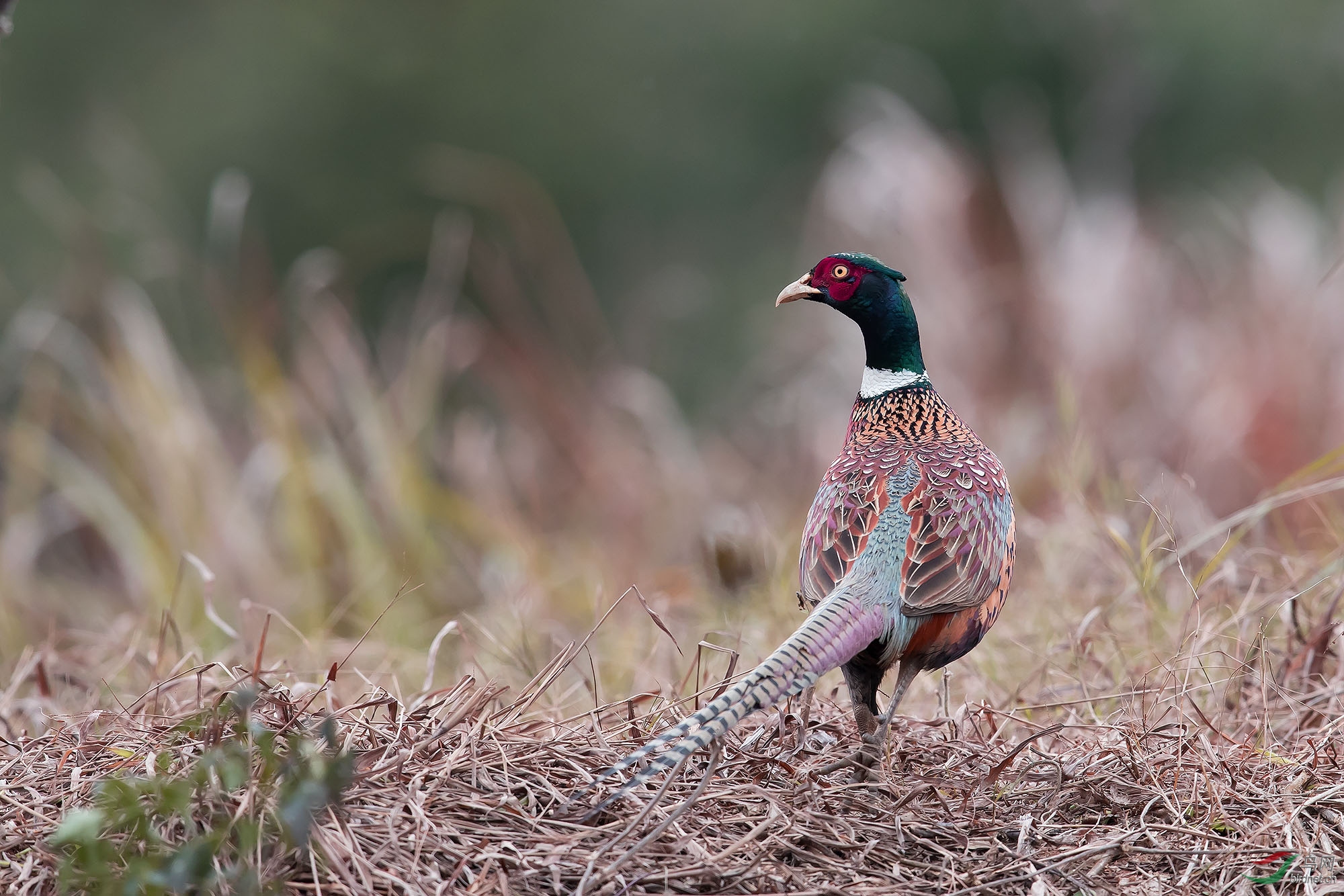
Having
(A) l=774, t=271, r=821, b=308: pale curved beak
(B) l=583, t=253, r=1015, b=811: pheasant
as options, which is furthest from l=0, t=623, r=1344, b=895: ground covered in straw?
(A) l=774, t=271, r=821, b=308: pale curved beak

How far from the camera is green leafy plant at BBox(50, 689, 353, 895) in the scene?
197 cm

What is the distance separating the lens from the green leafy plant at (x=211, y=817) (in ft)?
6.47

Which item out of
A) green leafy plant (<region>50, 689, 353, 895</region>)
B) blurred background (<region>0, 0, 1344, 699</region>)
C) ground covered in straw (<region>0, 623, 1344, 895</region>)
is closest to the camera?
green leafy plant (<region>50, 689, 353, 895</region>)

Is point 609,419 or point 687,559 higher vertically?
point 609,419

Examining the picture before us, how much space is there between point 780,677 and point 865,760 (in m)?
0.44

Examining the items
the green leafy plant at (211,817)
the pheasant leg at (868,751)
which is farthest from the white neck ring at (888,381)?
the green leafy plant at (211,817)

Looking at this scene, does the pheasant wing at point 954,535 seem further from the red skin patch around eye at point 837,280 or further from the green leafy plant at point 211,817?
the green leafy plant at point 211,817

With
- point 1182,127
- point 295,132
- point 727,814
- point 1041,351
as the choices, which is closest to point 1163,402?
point 1041,351

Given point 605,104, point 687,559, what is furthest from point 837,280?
point 605,104

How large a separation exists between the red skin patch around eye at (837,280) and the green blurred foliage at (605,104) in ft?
34.2

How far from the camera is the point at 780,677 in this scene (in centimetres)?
245

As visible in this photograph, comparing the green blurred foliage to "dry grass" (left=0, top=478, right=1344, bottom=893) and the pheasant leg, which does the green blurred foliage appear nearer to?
"dry grass" (left=0, top=478, right=1344, bottom=893)

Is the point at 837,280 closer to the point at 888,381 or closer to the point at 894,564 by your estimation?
the point at 888,381

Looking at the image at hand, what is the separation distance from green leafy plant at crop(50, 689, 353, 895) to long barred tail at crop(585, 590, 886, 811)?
48 cm
